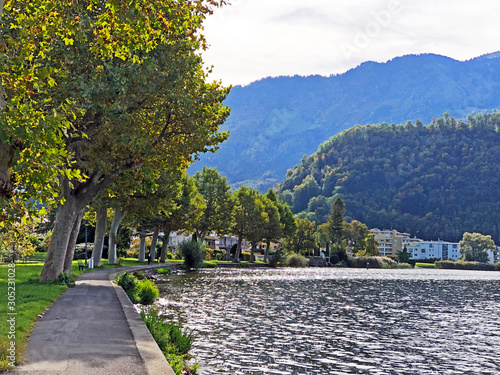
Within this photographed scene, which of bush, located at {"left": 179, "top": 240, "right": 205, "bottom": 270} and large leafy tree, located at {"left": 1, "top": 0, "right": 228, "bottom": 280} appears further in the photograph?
bush, located at {"left": 179, "top": 240, "right": 205, "bottom": 270}

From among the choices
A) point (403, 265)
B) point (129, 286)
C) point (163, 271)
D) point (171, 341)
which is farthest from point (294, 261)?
point (171, 341)

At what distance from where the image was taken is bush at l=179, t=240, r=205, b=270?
250 feet

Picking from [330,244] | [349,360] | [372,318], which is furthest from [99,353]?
[330,244]

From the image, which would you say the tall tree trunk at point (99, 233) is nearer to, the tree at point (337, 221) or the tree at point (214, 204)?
the tree at point (214, 204)

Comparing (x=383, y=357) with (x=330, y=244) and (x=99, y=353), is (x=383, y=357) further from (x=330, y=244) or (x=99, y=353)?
(x=330, y=244)

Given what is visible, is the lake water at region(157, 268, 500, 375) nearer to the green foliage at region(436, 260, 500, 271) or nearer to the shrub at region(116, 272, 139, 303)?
the shrub at region(116, 272, 139, 303)

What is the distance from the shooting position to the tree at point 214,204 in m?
96.4

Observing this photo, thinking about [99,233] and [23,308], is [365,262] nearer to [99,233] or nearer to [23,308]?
[99,233]

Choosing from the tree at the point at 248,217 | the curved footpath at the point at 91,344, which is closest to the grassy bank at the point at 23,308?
the curved footpath at the point at 91,344

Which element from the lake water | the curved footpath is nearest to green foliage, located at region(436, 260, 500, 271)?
the lake water

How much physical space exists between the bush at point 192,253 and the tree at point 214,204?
1726cm

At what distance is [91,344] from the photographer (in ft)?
42.7

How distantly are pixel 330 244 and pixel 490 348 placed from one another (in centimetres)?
17645

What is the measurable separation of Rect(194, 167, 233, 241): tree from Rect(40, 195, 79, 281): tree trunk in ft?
207
